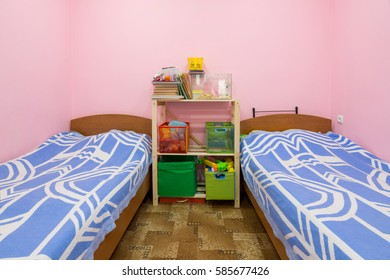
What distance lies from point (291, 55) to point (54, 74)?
2333mm

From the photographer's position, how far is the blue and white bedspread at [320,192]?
0.96 meters

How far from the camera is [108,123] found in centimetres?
275

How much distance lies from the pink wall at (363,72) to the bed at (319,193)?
145 mm

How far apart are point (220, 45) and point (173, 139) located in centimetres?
109

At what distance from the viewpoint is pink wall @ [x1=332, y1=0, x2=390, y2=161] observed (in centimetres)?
189

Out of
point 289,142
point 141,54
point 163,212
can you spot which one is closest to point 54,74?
point 141,54

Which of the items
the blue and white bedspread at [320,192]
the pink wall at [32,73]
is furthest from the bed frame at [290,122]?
the pink wall at [32,73]

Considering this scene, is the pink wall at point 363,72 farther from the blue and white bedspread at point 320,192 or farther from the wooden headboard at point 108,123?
the wooden headboard at point 108,123

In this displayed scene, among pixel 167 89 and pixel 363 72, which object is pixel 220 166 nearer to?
pixel 167 89

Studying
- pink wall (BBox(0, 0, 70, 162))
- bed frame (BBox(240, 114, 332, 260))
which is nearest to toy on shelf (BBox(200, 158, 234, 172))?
bed frame (BBox(240, 114, 332, 260))

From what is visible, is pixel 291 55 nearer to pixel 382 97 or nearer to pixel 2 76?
pixel 382 97

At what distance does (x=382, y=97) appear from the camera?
1.92 metres

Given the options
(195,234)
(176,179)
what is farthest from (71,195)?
(176,179)

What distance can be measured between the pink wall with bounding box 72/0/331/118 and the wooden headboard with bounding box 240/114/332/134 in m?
0.10
